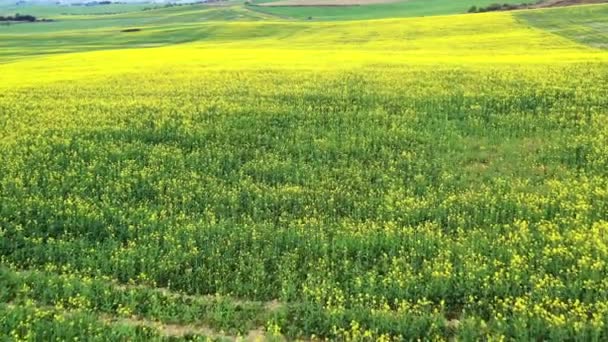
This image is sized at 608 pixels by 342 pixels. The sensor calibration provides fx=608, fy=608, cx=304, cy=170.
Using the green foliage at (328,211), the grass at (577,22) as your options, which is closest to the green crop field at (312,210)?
the green foliage at (328,211)

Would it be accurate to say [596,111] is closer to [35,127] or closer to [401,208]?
[401,208]

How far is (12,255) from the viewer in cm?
1159

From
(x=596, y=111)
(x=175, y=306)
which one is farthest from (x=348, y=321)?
(x=596, y=111)

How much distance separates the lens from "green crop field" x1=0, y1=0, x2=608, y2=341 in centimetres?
902

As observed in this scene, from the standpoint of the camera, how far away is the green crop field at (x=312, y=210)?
29.6 feet

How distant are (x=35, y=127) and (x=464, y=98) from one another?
1536 cm

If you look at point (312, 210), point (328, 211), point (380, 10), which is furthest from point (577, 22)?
point (380, 10)

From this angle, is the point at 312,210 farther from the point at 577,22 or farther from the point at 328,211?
the point at 577,22

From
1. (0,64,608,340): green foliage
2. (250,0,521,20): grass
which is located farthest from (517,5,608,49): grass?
(250,0,521,20): grass

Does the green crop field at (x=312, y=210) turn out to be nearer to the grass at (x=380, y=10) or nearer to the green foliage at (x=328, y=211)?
the green foliage at (x=328, y=211)

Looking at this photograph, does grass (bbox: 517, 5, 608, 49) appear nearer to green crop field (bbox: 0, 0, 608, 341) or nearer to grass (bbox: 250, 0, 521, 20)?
green crop field (bbox: 0, 0, 608, 341)

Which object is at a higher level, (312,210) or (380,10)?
(380,10)

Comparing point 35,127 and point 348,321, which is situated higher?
point 35,127

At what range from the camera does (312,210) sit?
13258 millimetres
